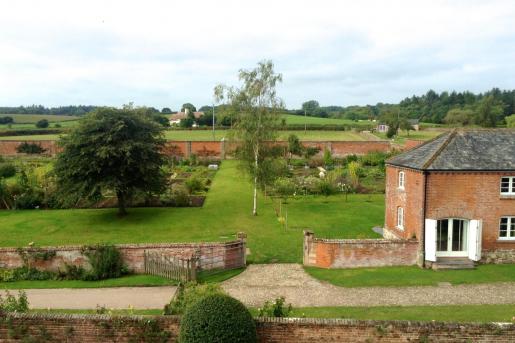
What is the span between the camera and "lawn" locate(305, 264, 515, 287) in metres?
16.0

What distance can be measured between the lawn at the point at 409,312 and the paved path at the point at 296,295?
0.48m

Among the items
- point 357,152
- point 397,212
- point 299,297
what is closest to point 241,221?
point 397,212

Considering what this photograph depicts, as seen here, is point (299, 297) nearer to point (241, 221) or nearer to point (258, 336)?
point (258, 336)

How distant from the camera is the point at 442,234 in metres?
18.5

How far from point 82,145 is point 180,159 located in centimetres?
3060

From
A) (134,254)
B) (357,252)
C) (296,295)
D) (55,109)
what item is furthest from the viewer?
(55,109)

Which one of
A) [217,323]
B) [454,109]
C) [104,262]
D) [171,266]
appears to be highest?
[454,109]

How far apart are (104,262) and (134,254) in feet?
3.81

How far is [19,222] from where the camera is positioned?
25672mm

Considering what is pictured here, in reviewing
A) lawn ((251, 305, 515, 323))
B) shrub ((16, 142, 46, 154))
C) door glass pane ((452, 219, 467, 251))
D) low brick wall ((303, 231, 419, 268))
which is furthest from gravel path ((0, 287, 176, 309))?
shrub ((16, 142, 46, 154))

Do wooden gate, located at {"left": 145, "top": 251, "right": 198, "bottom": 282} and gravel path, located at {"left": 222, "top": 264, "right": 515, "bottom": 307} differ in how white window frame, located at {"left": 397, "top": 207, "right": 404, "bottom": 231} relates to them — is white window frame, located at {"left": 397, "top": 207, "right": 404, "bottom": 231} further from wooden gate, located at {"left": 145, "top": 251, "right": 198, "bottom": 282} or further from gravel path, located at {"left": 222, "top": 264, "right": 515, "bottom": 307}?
wooden gate, located at {"left": 145, "top": 251, "right": 198, "bottom": 282}

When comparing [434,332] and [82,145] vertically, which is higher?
[82,145]

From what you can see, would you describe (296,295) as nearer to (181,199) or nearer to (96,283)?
(96,283)

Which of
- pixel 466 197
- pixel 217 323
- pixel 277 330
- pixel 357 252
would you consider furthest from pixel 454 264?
pixel 217 323
